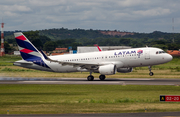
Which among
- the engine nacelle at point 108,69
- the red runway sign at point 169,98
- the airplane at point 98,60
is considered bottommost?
the red runway sign at point 169,98

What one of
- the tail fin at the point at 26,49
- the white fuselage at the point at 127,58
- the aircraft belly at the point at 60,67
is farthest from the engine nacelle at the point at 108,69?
the tail fin at the point at 26,49

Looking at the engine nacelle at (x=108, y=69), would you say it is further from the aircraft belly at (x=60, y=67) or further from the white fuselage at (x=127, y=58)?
the aircraft belly at (x=60, y=67)

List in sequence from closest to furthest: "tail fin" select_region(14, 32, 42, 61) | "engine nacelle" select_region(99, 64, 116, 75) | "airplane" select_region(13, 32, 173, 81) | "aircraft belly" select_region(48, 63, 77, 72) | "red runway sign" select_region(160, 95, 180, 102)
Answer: "red runway sign" select_region(160, 95, 180, 102) → "engine nacelle" select_region(99, 64, 116, 75) → "airplane" select_region(13, 32, 173, 81) → "aircraft belly" select_region(48, 63, 77, 72) → "tail fin" select_region(14, 32, 42, 61)

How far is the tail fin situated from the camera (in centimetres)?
4816

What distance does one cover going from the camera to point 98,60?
45656 mm

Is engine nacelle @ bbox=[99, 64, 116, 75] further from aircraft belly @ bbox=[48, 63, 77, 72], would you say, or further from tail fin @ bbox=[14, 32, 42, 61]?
tail fin @ bbox=[14, 32, 42, 61]

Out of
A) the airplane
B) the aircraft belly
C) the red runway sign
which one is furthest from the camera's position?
the aircraft belly

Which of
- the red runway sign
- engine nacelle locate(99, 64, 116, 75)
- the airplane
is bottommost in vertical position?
the red runway sign

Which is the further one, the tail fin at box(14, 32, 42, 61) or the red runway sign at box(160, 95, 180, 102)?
the tail fin at box(14, 32, 42, 61)

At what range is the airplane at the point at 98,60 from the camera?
43.7 metres

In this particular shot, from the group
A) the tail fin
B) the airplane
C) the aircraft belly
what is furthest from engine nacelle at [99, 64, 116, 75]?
the tail fin

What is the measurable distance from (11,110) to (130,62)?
25.7 meters

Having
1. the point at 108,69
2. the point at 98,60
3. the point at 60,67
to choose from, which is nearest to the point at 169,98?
the point at 108,69

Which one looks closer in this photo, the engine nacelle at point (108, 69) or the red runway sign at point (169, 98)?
the red runway sign at point (169, 98)
